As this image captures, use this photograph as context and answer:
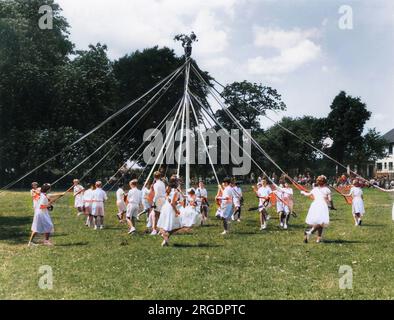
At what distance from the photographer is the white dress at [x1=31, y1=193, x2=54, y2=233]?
10.8 meters

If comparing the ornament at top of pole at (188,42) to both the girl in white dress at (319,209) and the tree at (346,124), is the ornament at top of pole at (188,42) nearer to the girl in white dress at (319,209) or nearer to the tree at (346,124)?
the girl in white dress at (319,209)

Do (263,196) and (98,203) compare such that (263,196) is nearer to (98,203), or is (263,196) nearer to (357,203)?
(357,203)

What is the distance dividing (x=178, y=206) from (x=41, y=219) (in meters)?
4.08

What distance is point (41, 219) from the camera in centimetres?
1082

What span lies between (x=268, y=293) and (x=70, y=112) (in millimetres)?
27383

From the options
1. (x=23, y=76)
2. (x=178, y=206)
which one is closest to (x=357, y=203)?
(x=178, y=206)

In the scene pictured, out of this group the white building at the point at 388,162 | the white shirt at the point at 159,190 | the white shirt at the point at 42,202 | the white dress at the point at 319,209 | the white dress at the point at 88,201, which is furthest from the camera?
the white building at the point at 388,162

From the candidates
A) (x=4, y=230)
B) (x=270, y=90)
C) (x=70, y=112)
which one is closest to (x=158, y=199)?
(x=4, y=230)

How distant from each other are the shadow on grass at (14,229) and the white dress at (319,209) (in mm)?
6791

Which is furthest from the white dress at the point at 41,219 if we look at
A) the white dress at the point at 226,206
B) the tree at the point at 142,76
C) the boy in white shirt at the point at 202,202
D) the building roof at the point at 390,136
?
the building roof at the point at 390,136

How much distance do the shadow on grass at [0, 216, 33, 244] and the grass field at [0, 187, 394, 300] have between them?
0.09 feet

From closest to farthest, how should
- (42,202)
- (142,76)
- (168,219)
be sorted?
(168,219) < (42,202) < (142,76)

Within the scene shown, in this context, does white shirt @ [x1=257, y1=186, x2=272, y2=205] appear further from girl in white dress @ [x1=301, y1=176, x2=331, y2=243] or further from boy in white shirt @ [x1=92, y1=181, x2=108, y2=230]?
boy in white shirt @ [x1=92, y1=181, x2=108, y2=230]

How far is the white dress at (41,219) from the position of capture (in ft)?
35.4
